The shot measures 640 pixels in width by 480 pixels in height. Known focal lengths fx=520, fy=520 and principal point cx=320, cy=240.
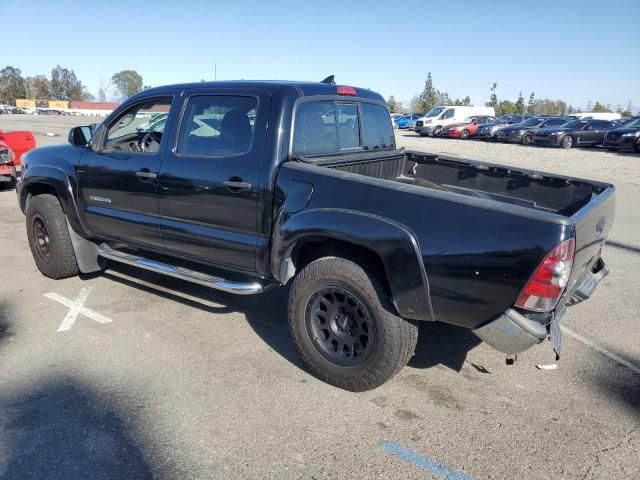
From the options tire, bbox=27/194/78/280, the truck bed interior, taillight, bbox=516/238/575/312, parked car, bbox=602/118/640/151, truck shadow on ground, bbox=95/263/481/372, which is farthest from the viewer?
parked car, bbox=602/118/640/151

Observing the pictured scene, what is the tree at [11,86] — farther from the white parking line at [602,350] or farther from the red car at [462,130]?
the white parking line at [602,350]

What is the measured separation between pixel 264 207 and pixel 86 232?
91.5 inches

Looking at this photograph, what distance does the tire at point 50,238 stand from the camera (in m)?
5.02

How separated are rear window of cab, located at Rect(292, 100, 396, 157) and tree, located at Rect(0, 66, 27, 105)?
5305 inches

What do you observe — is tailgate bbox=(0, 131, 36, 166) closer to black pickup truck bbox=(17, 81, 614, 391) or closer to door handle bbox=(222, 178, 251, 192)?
black pickup truck bbox=(17, 81, 614, 391)

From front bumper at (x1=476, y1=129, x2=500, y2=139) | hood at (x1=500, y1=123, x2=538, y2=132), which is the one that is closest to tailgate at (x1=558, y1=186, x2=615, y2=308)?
hood at (x1=500, y1=123, x2=538, y2=132)

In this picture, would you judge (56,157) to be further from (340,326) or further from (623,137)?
(623,137)

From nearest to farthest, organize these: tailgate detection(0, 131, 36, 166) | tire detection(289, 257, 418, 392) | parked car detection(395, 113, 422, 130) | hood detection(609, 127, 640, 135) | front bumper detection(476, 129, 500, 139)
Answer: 1. tire detection(289, 257, 418, 392)
2. tailgate detection(0, 131, 36, 166)
3. hood detection(609, 127, 640, 135)
4. front bumper detection(476, 129, 500, 139)
5. parked car detection(395, 113, 422, 130)

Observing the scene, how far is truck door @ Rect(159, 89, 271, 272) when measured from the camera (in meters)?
3.66

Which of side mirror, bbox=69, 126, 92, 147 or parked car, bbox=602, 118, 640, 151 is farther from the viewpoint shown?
parked car, bbox=602, 118, 640, 151

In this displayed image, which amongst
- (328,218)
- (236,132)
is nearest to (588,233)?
(328,218)

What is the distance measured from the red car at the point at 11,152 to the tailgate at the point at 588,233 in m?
9.56

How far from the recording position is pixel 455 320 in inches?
115

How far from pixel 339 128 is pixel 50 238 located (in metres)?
3.05
